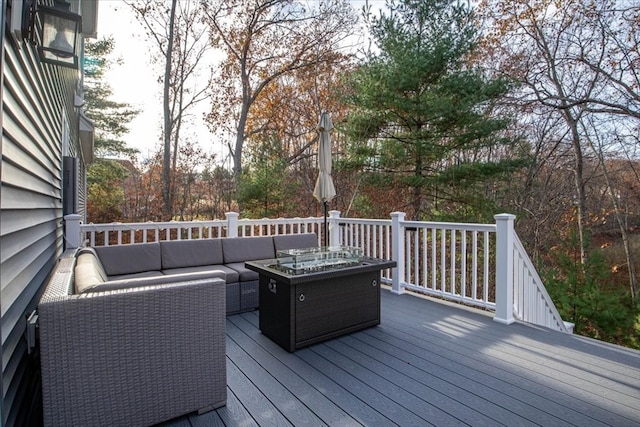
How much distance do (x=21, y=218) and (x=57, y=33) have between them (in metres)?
1.07

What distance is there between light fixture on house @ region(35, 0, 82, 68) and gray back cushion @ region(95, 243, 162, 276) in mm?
2432

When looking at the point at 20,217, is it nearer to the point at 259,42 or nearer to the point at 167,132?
the point at 167,132

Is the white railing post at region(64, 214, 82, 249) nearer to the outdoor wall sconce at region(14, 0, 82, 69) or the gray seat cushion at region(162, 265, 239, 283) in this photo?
the gray seat cushion at region(162, 265, 239, 283)

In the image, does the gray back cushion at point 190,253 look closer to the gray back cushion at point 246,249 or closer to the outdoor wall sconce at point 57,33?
the gray back cushion at point 246,249

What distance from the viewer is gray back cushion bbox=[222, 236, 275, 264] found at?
4734 mm

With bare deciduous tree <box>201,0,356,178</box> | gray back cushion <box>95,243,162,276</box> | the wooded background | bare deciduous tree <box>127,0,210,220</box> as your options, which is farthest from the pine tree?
bare deciduous tree <box>127,0,210,220</box>

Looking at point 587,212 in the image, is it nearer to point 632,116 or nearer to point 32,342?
point 632,116

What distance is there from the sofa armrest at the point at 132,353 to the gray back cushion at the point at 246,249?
2.60m

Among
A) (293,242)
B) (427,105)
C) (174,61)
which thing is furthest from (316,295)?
(174,61)

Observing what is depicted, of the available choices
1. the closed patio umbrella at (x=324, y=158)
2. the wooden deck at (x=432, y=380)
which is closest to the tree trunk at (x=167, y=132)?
the closed patio umbrella at (x=324, y=158)

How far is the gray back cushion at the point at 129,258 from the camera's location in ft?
13.0

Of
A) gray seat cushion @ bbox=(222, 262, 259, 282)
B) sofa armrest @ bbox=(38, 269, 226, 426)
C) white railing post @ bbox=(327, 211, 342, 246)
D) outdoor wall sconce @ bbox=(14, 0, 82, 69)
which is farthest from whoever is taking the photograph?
white railing post @ bbox=(327, 211, 342, 246)

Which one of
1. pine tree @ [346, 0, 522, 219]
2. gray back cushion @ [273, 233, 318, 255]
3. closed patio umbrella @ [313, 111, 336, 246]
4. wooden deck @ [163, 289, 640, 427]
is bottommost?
wooden deck @ [163, 289, 640, 427]

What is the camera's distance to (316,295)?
10.5 feet
